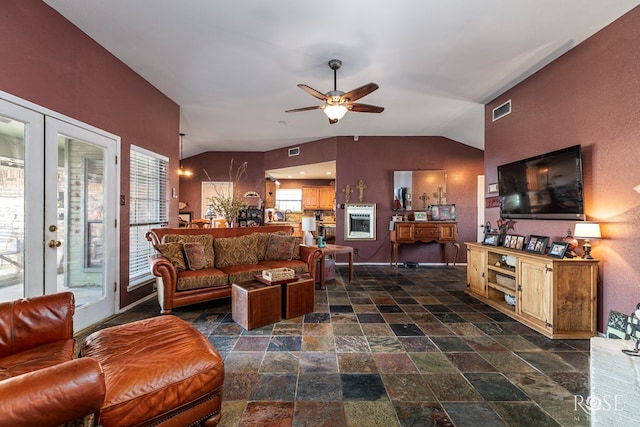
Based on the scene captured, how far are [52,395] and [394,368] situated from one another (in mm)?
1986

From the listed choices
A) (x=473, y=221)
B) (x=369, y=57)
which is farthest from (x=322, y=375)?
(x=473, y=221)

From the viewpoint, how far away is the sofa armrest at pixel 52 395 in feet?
2.74

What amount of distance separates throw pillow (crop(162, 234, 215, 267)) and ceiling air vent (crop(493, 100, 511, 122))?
4.47 metres

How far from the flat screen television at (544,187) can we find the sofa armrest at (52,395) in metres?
3.92

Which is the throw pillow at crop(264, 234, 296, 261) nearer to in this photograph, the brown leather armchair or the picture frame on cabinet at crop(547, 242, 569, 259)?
the brown leather armchair

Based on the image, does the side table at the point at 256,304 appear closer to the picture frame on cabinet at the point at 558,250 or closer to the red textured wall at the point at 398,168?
the picture frame on cabinet at the point at 558,250

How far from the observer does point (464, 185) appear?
6195mm

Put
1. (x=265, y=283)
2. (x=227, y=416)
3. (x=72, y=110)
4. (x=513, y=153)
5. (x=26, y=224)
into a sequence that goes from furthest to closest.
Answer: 1. (x=513, y=153)
2. (x=265, y=283)
3. (x=72, y=110)
4. (x=26, y=224)
5. (x=227, y=416)

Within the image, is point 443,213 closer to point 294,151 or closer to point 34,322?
point 294,151

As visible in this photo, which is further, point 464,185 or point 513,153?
point 464,185

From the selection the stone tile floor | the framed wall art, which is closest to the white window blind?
the stone tile floor

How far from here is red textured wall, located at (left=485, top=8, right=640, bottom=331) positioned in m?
2.41

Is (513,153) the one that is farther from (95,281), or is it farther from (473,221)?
(95,281)

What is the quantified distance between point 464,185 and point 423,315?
4.00 m
